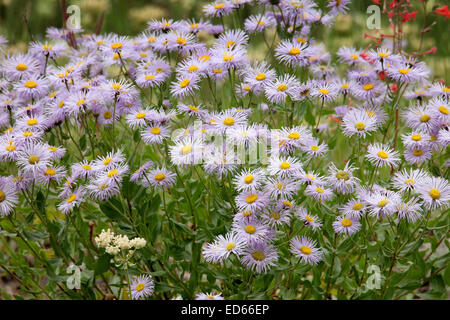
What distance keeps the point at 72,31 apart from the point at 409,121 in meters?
1.55

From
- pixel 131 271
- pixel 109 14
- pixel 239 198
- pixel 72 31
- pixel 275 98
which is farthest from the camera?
pixel 109 14

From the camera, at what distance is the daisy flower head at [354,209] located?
157 cm

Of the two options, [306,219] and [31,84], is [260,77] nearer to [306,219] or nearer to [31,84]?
[306,219]

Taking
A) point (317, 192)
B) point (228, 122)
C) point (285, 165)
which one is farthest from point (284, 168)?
point (228, 122)

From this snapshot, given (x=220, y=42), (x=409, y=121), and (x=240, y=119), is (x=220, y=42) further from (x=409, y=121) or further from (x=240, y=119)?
(x=409, y=121)

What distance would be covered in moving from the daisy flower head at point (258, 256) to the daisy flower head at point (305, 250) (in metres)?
0.10

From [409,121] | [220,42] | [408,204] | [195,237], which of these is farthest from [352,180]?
[220,42]

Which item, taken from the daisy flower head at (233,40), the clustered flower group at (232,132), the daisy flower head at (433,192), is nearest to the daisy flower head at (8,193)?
the clustered flower group at (232,132)

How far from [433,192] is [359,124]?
356 millimetres

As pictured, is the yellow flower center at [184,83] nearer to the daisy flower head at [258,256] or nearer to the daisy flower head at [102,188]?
the daisy flower head at [102,188]

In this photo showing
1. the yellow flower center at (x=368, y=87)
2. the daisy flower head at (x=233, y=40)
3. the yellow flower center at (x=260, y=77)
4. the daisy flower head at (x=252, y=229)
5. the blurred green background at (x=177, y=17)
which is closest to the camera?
the daisy flower head at (x=252, y=229)

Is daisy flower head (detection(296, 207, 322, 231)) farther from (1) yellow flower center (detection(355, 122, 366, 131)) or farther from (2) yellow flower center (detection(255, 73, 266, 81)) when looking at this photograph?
(2) yellow flower center (detection(255, 73, 266, 81))

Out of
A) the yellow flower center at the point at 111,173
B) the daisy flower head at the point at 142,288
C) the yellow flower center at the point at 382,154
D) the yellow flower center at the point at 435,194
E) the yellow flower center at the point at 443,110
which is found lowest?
the daisy flower head at the point at 142,288
